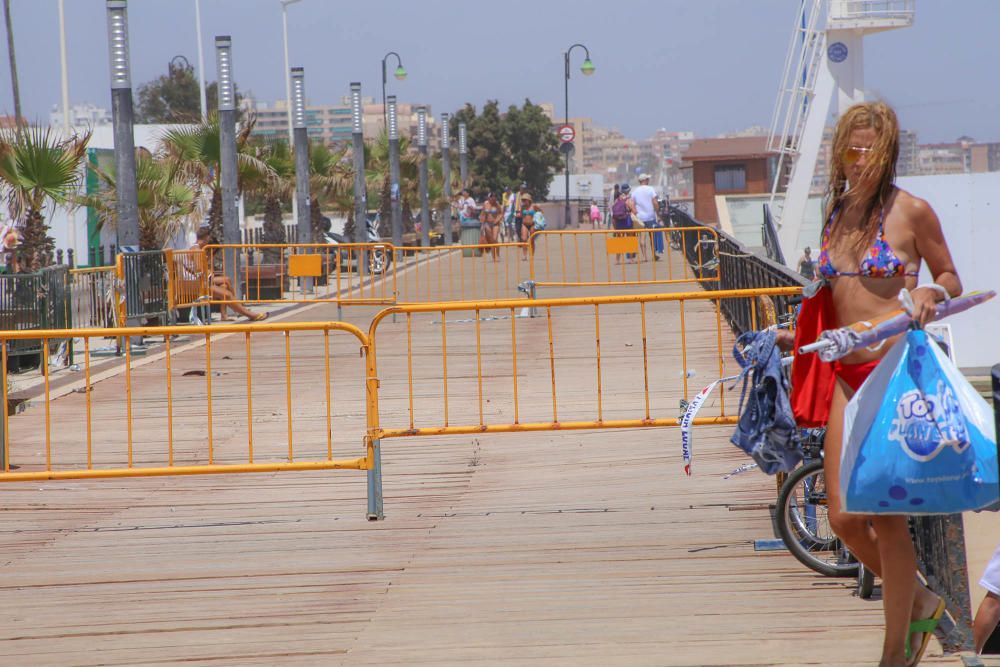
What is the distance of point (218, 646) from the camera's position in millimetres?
5141

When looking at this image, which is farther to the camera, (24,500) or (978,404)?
(24,500)

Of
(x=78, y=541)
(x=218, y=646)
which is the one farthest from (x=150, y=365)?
(x=218, y=646)

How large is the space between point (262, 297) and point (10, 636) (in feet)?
60.6

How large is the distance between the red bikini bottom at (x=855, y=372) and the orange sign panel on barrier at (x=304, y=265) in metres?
15.1

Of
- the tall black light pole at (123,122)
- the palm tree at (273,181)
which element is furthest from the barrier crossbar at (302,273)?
the palm tree at (273,181)

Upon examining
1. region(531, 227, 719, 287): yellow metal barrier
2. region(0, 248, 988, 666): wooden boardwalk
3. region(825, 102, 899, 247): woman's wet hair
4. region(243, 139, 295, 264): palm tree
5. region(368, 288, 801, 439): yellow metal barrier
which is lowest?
region(0, 248, 988, 666): wooden boardwalk

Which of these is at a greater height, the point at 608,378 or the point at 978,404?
the point at 978,404

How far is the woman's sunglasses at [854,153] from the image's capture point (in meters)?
4.45

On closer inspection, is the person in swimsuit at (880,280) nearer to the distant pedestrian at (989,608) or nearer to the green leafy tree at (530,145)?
the distant pedestrian at (989,608)

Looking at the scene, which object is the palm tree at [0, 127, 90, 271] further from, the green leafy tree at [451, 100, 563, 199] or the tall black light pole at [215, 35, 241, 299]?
the green leafy tree at [451, 100, 563, 199]

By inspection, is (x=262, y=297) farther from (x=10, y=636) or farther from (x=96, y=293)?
(x=10, y=636)

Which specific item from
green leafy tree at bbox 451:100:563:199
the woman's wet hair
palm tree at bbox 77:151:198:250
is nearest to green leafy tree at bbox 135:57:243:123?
green leafy tree at bbox 451:100:563:199

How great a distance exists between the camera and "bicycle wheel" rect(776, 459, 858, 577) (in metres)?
5.95

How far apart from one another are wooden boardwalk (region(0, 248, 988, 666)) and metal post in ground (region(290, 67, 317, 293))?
62.3ft
